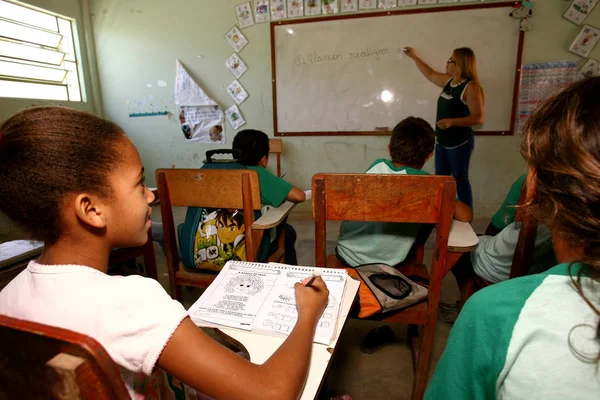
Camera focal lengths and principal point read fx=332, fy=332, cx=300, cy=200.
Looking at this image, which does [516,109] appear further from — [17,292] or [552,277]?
[17,292]

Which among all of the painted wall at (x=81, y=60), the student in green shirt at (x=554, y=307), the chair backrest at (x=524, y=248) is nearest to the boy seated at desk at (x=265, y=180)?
the chair backrest at (x=524, y=248)

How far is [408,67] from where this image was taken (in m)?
3.08

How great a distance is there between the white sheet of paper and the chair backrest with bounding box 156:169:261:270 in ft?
A: 8.02

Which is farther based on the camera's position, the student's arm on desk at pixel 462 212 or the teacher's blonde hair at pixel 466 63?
the teacher's blonde hair at pixel 466 63

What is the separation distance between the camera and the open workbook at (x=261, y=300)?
0.69m

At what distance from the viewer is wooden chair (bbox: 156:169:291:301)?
50.9 inches

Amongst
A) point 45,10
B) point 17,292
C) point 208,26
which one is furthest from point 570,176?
point 45,10

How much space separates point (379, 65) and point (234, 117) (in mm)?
1588

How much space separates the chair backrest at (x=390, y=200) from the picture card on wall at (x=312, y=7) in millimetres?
2705

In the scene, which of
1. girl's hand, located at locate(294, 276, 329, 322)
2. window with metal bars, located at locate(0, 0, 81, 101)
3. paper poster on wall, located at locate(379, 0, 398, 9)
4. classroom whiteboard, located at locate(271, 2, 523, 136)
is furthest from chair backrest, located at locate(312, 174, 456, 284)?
window with metal bars, located at locate(0, 0, 81, 101)

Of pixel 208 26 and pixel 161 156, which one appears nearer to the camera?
pixel 208 26

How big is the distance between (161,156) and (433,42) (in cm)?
317

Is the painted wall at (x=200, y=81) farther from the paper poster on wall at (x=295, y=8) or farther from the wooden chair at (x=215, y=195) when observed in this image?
the wooden chair at (x=215, y=195)

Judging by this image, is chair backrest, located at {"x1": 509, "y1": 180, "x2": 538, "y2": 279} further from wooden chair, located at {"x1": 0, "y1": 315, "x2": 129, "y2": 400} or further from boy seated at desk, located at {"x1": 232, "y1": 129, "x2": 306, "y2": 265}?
wooden chair, located at {"x1": 0, "y1": 315, "x2": 129, "y2": 400}
